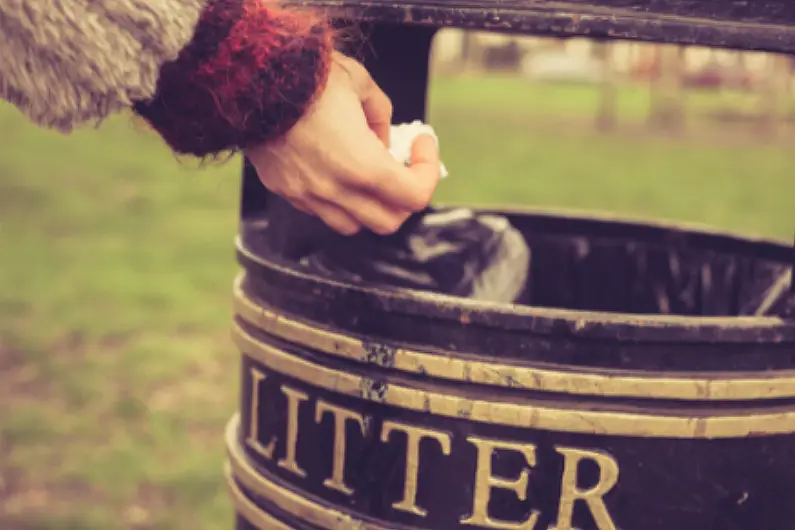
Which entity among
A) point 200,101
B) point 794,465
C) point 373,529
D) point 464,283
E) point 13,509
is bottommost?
point 13,509

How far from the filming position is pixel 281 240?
1.48m

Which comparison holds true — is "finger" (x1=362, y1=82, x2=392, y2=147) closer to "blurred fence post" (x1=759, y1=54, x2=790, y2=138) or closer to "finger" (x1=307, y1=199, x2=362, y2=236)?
"finger" (x1=307, y1=199, x2=362, y2=236)

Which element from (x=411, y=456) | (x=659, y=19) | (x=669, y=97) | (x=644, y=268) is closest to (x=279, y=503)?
(x=411, y=456)

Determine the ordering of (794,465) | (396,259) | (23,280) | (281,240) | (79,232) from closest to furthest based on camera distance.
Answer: (794,465), (396,259), (281,240), (23,280), (79,232)

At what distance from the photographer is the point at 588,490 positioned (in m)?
1.08

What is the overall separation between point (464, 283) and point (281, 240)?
29cm

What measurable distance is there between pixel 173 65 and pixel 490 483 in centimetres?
56

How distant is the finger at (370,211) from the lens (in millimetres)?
1056

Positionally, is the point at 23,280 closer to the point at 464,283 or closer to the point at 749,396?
the point at 464,283

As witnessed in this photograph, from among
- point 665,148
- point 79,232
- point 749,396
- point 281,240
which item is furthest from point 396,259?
point 665,148

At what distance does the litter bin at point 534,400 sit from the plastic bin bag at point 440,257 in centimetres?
11

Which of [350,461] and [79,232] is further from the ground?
[350,461]

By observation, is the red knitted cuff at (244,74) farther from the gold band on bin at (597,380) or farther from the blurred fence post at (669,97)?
the blurred fence post at (669,97)

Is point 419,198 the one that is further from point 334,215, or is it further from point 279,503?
point 279,503
